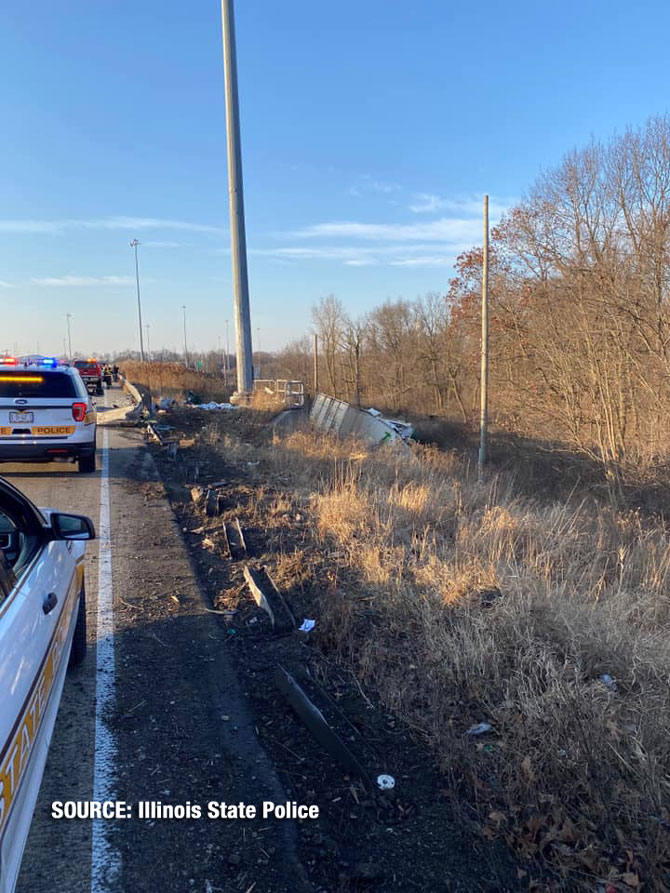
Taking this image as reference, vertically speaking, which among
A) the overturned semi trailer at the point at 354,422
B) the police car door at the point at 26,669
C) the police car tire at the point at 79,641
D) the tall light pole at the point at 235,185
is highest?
the tall light pole at the point at 235,185

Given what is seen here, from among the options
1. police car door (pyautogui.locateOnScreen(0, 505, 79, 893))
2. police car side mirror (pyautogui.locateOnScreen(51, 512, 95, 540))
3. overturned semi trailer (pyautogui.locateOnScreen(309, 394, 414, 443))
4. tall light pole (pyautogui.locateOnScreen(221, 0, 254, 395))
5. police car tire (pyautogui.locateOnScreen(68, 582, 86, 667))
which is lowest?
overturned semi trailer (pyautogui.locateOnScreen(309, 394, 414, 443))

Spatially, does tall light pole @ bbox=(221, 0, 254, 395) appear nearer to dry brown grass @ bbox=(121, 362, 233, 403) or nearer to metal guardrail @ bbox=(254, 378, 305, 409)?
metal guardrail @ bbox=(254, 378, 305, 409)

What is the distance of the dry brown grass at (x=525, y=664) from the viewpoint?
2420mm

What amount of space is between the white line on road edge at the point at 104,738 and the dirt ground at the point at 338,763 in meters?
0.74

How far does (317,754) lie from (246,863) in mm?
703

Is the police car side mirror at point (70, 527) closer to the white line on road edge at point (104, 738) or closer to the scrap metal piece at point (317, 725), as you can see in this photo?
the white line on road edge at point (104, 738)

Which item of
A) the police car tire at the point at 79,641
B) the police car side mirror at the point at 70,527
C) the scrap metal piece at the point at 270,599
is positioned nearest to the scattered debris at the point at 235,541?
the scrap metal piece at the point at 270,599

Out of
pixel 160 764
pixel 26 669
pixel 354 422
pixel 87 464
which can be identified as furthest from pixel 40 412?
pixel 354 422

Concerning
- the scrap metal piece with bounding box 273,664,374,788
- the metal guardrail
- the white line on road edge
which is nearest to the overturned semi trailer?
the metal guardrail

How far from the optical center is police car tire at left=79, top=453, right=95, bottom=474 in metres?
10.5

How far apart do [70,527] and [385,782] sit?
82.7 inches

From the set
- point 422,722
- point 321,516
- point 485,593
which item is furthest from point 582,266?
point 422,722

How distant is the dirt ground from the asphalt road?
0.12 metres

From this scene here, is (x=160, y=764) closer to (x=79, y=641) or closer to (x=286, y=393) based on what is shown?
(x=79, y=641)
